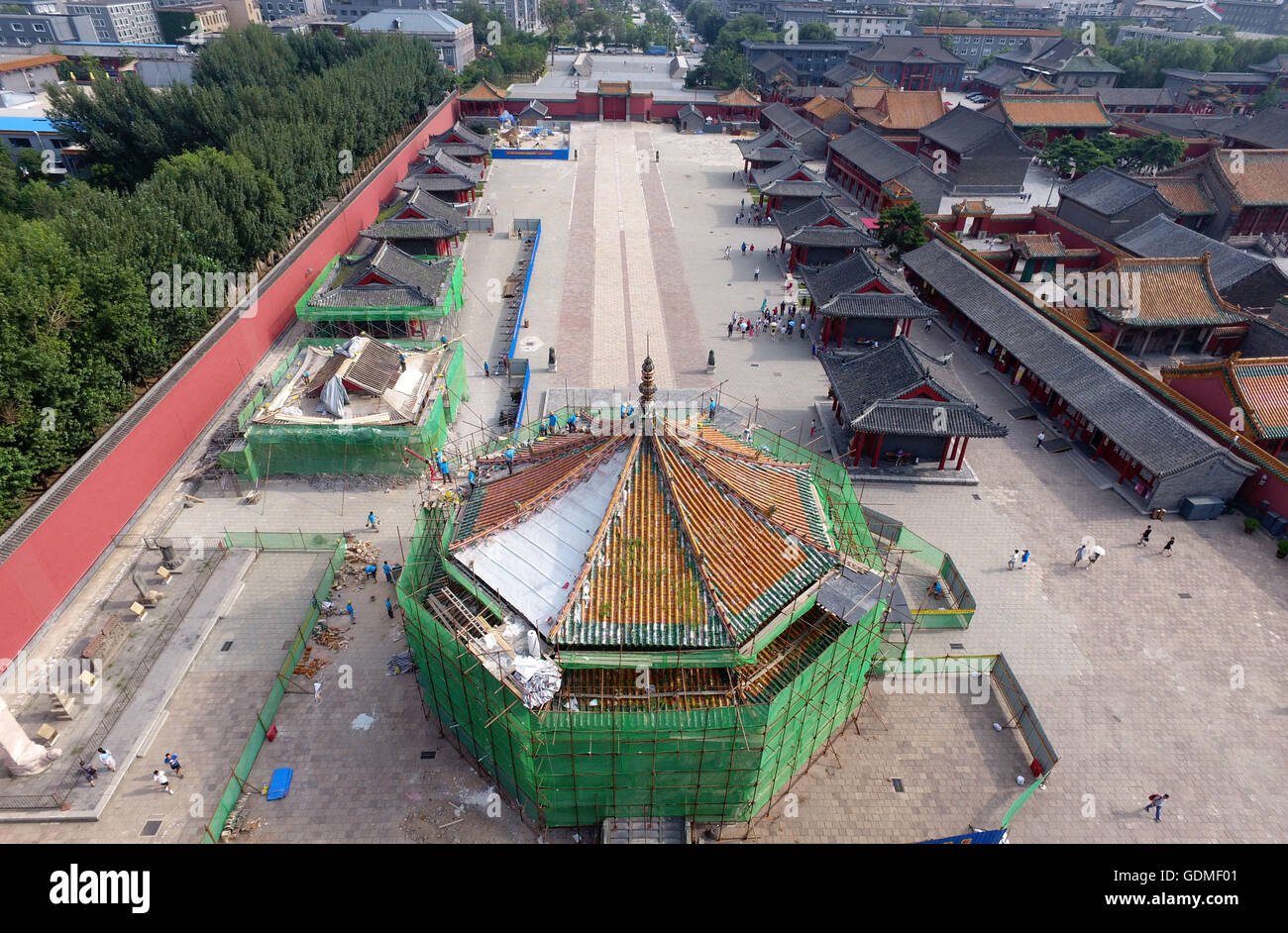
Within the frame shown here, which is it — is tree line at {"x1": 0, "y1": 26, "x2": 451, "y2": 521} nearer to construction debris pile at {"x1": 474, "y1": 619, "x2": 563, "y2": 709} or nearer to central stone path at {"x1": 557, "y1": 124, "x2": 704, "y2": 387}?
construction debris pile at {"x1": 474, "y1": 619, "x2": 563, "y2": 709}

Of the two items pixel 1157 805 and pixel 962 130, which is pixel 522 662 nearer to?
pixel 1157 805

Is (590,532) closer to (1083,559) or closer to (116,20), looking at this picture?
(1083,559)

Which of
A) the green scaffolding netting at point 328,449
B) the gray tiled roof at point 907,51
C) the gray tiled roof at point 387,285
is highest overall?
the gray tiled roof at point 907,51

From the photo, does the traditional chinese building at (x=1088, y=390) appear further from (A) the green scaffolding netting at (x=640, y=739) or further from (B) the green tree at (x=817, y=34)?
(B) the green tree at (x=817, y=34)

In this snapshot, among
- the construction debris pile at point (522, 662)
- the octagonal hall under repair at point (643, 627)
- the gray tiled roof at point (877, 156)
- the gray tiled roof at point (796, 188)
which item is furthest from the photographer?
the gray tiled roof at point (877, 156)

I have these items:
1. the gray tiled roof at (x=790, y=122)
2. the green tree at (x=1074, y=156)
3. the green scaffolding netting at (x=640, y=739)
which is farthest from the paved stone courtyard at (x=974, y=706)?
the gray tiled roof at (x=790, y=122)

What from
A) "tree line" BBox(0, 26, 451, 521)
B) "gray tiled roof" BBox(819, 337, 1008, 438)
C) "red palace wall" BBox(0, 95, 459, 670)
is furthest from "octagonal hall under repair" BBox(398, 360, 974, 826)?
"tree line" BBox(0, 26, 451, 521)

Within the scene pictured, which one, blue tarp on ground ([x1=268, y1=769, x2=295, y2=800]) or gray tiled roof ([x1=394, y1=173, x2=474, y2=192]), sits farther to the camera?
gray tiled roof ([x1=394, y1=173, x2=474, y2=192])
